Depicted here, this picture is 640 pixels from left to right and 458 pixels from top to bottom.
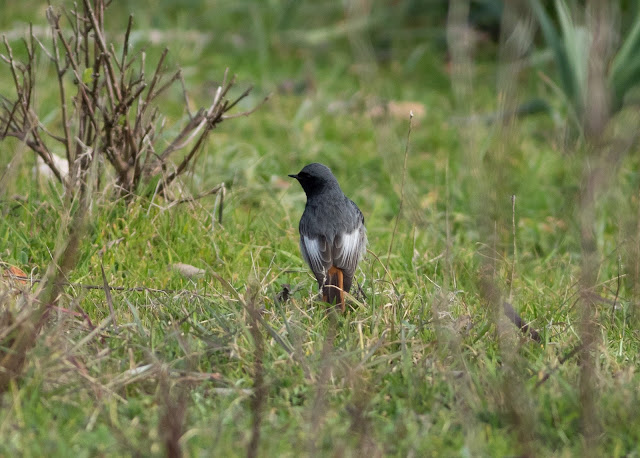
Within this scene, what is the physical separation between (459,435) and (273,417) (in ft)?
1.92

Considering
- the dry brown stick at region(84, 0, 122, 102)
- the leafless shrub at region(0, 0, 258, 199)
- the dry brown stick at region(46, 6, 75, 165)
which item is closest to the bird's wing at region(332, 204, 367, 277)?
the leafless shrub at region(0, 0, 258, 199)

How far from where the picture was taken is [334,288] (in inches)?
149

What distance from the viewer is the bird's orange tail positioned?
3619 millimetres

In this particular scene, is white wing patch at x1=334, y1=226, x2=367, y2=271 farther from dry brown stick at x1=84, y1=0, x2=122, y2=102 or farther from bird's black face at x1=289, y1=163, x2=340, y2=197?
dry brown stick at x1=84, y1=0, x2=122, y2=102

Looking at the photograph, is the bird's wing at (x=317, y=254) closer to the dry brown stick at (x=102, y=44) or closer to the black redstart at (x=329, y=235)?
the black redstart at (x=329, y=235)

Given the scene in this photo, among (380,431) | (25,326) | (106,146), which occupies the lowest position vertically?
(380,431)

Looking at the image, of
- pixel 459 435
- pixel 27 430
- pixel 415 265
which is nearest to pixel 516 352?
pixel 459 435

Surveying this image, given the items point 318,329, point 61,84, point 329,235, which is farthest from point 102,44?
point 318,329

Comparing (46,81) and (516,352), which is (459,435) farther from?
(46,81)

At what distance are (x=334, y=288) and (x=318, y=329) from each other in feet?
1.28

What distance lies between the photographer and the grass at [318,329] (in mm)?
2658

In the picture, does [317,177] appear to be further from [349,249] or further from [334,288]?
[334,288]

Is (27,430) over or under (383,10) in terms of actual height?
under

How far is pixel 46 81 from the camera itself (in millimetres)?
6820
